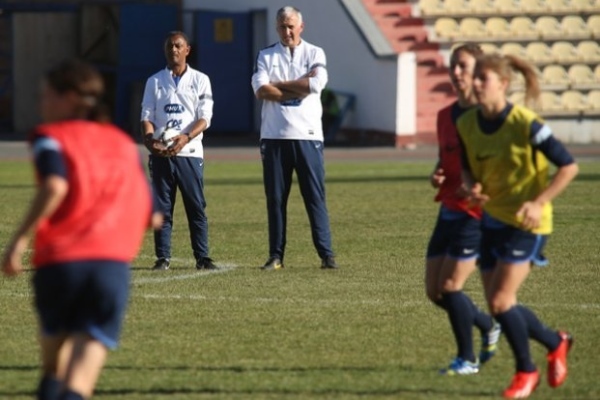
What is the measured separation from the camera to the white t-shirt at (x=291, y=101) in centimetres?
1259

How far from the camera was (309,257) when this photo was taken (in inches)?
538

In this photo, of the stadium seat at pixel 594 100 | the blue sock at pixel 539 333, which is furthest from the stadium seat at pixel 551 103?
the blue sock at pixel 539 333

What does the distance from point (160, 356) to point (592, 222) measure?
8.72m

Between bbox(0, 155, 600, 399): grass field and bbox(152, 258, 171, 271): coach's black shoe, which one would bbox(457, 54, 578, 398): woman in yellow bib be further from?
bbox(152, 258, 171, 271): coach's black shoe

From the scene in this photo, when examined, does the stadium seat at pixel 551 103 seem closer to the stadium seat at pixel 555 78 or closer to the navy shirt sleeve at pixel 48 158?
the stadium seat at pixel 555 78

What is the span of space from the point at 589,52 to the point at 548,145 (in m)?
25.9

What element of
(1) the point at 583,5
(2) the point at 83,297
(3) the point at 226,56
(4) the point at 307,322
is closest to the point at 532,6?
(1) the point at 583,5

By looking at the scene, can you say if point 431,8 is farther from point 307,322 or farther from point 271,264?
point 307,322

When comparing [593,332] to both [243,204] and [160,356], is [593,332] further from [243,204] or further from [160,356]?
[243,204]

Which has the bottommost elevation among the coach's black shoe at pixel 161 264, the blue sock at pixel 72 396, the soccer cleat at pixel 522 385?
the coach's black shoe at pixel 161 264

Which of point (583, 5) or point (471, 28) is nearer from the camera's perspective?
point (471, 28)

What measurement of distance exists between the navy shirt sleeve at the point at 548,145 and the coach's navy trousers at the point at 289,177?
18.1 feet

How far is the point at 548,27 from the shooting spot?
3250cm

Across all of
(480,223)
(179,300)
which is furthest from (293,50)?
(480,223)
